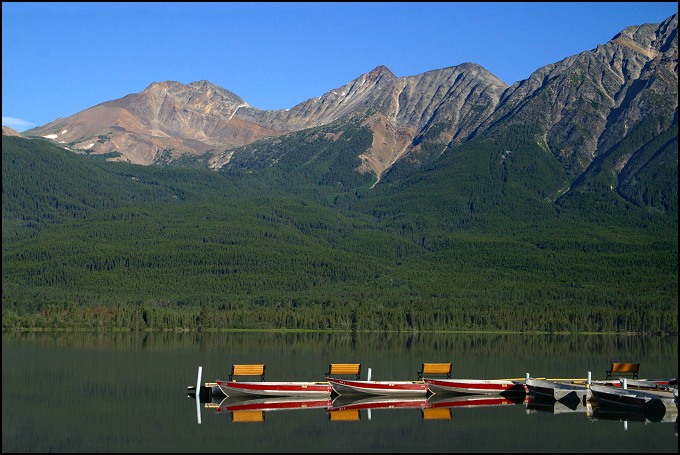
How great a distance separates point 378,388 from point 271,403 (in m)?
7.81

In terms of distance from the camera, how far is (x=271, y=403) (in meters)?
66.9

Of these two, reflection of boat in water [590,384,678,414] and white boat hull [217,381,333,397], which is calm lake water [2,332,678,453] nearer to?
reflection of boat in water [590,384,678,414]

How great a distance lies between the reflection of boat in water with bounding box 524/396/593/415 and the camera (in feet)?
216

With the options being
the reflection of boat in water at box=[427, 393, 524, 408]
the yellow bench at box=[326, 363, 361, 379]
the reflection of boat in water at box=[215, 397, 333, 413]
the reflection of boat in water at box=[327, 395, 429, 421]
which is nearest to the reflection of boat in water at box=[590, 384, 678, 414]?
the reflection of boat in water at box=[427, 393, 524, 408]

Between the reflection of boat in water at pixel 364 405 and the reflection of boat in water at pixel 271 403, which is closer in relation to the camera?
the reflection of boat in water at pixel 364 405

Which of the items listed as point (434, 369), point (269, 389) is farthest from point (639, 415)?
point (269, 389)

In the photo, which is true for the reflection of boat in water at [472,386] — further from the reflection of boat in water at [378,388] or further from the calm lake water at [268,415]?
the calm lake water at [268,415]

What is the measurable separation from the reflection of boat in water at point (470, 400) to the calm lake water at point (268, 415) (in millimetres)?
1144

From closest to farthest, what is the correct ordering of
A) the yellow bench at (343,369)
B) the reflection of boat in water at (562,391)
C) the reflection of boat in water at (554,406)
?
the reflection of boat in water at (554,406) < the reflection of boat in water at (562,391) < the yellow bench at (343,369)

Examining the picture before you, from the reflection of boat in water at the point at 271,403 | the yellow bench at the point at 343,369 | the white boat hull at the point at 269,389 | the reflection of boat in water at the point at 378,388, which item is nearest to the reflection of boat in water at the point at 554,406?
the reflection of boat in water at the point at 378,388

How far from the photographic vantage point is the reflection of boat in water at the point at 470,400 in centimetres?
6731

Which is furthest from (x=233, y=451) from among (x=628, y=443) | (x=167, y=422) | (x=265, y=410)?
(x=628, y=443)

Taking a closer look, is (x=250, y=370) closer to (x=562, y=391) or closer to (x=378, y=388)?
(x=378, y=388)

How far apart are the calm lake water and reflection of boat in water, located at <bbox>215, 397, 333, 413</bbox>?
1290 millimetres
